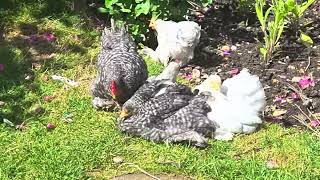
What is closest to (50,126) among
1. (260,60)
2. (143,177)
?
(143,177)

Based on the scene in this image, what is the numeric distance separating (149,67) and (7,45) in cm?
162

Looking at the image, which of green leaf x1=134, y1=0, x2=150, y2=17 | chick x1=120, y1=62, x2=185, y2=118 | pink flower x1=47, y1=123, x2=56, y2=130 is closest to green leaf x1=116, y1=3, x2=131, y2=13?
green leaf x1=134, y1=0, x2=150, y2=17

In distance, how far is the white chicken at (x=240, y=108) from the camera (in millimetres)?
4680

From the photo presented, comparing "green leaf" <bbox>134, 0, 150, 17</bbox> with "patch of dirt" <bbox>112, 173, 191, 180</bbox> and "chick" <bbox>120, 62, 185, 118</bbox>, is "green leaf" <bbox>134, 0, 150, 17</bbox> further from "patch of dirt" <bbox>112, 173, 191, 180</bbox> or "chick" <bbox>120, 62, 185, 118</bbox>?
"patch of dirt" <bbox>112, 173, 191, 180</bbox>

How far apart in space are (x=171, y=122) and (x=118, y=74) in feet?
2.09

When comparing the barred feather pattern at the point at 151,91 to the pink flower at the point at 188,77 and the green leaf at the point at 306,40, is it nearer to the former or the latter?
the pink flower at the point at 188,77

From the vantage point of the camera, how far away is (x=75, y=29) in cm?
660

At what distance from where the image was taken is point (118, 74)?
4875mm

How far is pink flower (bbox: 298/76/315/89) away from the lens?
5.37 m

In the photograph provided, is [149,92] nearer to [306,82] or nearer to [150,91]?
[150,91]

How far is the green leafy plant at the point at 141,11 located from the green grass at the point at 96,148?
89 centimetres

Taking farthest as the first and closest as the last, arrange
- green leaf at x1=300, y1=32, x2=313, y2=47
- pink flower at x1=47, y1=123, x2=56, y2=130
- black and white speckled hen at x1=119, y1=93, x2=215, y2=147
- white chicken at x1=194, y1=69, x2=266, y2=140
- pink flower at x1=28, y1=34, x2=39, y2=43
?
pink flower at x1=28, y1=34, x2=39, y2=43 → green leaf at x1=300, y1=32, x2=313, y2=47 → pink flower at x1=47, y1=123, x2=56, y2=130 → white chicken at x1=194, y1=69, x2=266, y2=140 → black and white speckled hen at x1=119, y1=93, x2=215, y2=147

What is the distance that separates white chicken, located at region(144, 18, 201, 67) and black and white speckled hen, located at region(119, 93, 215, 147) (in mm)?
1050

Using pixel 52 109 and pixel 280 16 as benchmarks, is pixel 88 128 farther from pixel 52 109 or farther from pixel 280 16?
pixel 280 16
